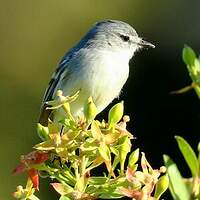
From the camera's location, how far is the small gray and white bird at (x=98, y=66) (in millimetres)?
3836

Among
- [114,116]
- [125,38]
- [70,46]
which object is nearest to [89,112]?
[114,116]

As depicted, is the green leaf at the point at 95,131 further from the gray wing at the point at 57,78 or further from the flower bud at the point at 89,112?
the gray wing at the point at 57,78

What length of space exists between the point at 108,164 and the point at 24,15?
9.46 m

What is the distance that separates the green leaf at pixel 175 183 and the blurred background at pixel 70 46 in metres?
6.86

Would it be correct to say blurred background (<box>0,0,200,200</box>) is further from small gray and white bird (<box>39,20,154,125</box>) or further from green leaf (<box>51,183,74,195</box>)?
green leaf (<box>51,183,74,195</box>)

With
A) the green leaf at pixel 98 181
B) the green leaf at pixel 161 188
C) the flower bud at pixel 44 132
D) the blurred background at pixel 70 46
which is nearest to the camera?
the green leaf at pixel 161 188

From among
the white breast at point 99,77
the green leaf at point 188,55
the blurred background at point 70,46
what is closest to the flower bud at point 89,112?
the green leaf at point 188,55

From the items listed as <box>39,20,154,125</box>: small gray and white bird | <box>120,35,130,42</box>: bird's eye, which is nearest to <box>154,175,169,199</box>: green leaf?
<box>39,20,154,125</box>: small gray and white bird

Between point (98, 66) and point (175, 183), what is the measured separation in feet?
8.81

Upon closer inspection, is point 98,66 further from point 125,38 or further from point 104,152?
point 104,152

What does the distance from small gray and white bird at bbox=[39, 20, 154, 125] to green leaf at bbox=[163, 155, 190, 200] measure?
2149mm

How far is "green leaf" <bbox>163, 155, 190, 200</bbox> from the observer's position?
4.25 feet

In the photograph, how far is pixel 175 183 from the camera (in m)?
1.30

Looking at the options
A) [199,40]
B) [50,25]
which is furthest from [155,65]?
[50,25]
